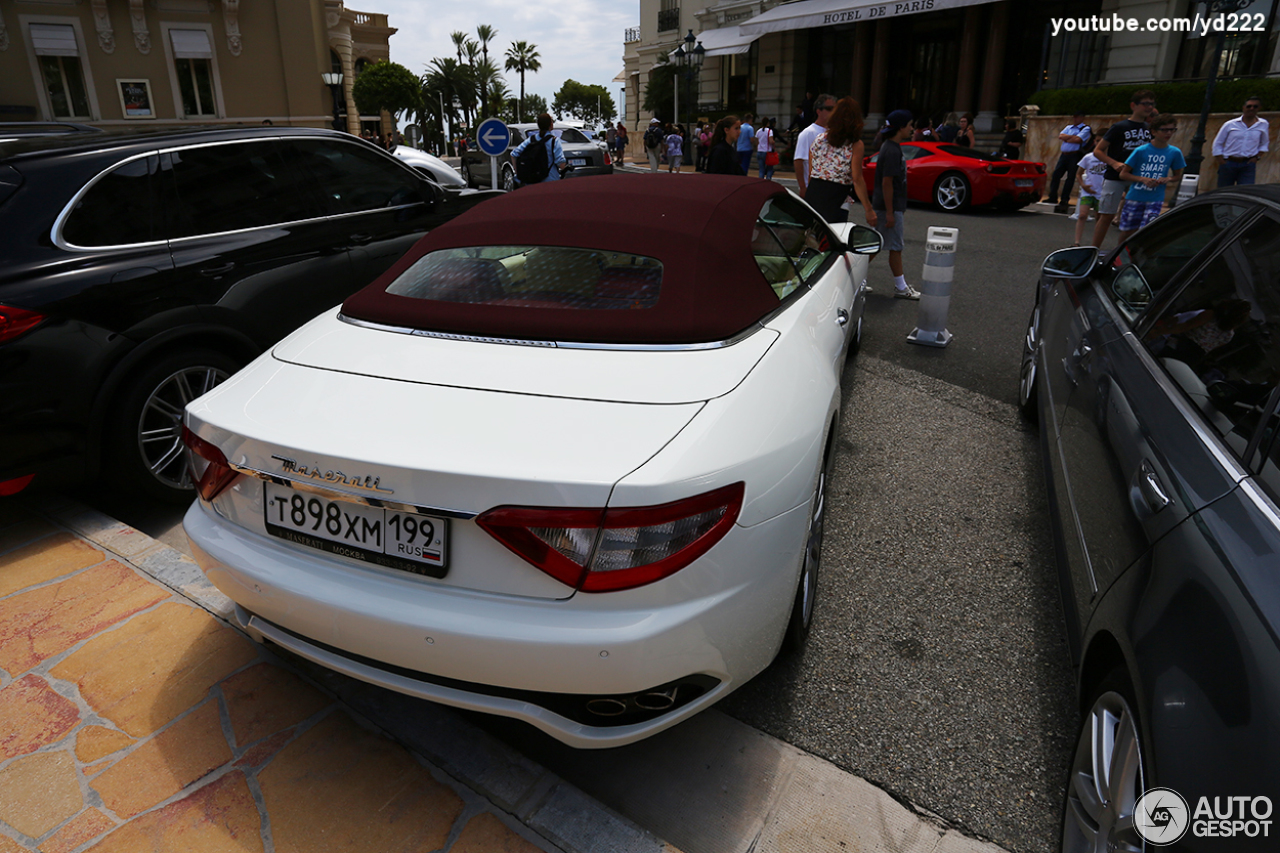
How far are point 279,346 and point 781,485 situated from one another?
1.73 m

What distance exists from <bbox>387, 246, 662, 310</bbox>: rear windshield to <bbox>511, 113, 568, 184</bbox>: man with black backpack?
7.42 metres

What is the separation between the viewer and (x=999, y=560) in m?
3.27

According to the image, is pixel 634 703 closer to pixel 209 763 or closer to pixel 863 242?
pixel 209 763

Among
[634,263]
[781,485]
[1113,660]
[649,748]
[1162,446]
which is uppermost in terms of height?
[634,263]

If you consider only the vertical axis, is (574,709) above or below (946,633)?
above

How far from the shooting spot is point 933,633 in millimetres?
2814

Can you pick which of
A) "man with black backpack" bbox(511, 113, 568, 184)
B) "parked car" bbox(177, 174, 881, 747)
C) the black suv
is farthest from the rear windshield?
"man with black backpack" bbox(511, 113, 568, 184)

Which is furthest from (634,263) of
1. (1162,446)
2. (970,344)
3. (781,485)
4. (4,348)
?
(970,344)

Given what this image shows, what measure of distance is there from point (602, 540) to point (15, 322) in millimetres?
2843

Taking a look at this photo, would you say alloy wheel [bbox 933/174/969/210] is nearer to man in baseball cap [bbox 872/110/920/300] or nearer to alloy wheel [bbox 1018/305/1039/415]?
man in baseball cap [bbox 872/110/920/300]

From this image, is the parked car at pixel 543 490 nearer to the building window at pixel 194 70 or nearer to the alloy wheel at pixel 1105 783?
the alloy wheel at pixel 1105 783

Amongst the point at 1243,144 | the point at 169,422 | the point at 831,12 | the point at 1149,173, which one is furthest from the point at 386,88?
the point at 169,422

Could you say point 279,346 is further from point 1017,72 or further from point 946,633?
point 1017,72

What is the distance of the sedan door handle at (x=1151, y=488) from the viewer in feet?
5.78
